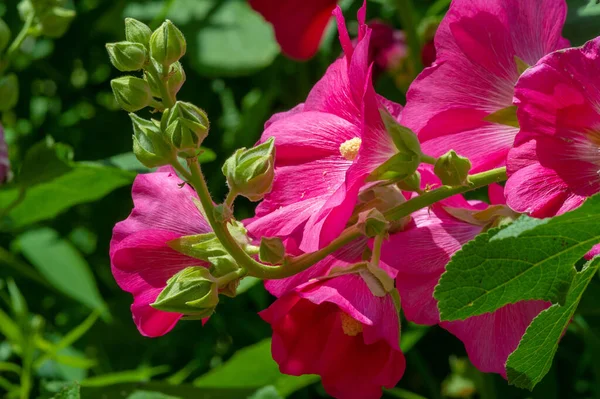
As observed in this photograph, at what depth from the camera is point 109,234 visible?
1.32 meters

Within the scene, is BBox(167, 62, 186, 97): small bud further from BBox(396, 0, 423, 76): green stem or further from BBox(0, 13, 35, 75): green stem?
BBox(396, 0, 423, 76): green stem

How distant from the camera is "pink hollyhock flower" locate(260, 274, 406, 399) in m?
0.55

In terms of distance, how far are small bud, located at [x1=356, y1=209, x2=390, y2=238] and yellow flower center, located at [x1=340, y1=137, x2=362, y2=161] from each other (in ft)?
0.20

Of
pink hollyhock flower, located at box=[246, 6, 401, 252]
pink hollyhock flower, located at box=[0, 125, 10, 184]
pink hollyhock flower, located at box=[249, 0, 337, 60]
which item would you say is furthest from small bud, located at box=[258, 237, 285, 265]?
pink hollyhock flower, located at box=[249, 0, 337, 60]

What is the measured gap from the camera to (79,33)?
1350mm

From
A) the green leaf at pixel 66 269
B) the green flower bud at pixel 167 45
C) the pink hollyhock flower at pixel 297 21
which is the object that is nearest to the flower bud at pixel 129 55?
the green flower bud at pixel 167 45

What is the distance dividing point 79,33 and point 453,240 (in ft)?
3.00

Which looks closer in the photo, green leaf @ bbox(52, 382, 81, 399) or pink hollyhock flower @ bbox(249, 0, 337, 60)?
green leaf @ bbox(52, 382, 81, 399)

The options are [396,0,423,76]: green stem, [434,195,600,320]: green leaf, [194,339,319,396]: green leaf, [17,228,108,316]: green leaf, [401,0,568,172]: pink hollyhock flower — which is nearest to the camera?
[434,195,600,320]: green leaf

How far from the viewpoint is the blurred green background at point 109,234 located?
0.94 m

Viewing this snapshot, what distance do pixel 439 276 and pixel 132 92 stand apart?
0.71 ft

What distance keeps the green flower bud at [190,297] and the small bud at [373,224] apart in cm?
9

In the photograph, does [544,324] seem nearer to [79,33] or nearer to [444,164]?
[444,164]

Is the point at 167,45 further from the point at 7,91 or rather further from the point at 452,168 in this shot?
the point at 7,91
